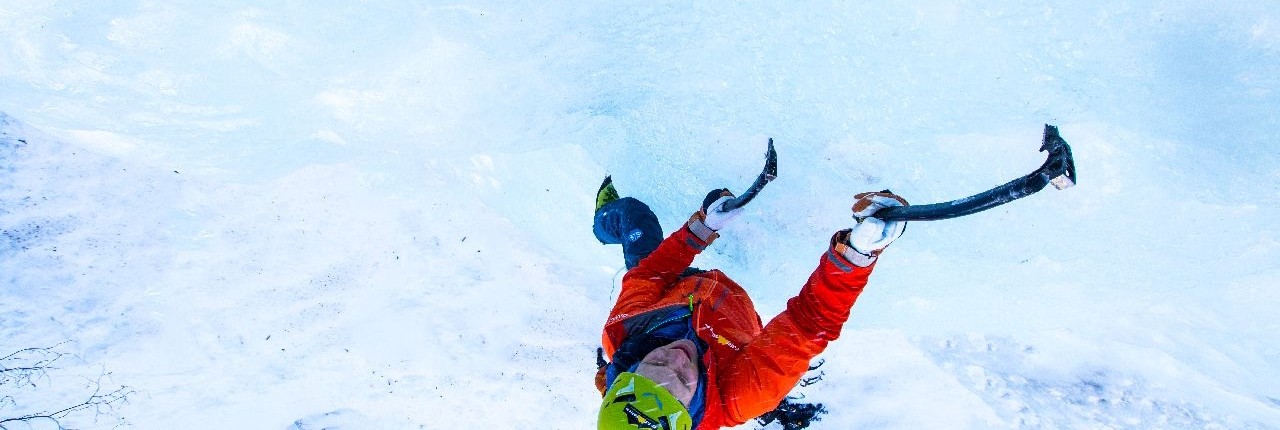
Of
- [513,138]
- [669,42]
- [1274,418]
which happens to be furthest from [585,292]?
[1274,418]

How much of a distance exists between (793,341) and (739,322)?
0.47 meters

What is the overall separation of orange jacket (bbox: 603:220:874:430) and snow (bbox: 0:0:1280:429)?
1.97ft

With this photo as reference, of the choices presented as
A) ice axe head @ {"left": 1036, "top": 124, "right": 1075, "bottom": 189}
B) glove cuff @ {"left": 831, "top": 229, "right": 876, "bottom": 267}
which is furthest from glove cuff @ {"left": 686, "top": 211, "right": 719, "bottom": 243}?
ice axe head @ {"left": 1036, "top": 124, "right": 1075, "bottom": 189}

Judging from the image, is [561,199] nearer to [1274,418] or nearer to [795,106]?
[795,106]

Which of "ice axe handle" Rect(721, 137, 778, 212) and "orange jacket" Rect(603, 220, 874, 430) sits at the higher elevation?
"ice axe handle" Rect(721, 137, 778, 212)

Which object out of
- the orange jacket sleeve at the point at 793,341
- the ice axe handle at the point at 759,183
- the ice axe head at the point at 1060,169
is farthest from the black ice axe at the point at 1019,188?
the ice axe handle at the point at 759,183

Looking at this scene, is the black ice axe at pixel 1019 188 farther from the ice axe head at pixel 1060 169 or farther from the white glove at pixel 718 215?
the white glove at pixel 718 215

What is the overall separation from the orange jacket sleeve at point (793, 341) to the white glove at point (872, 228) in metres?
0.06

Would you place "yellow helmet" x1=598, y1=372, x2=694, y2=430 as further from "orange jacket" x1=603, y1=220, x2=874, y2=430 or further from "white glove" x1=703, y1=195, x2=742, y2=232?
"white glove" x1=703, y1=195, x2=742, y2=232

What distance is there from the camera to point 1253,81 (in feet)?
6.51

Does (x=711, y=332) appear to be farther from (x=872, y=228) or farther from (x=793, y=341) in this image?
(x=872, y=228)

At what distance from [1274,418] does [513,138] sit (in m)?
5.82

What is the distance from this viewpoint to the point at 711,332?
2.42 m

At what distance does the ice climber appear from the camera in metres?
1.85
